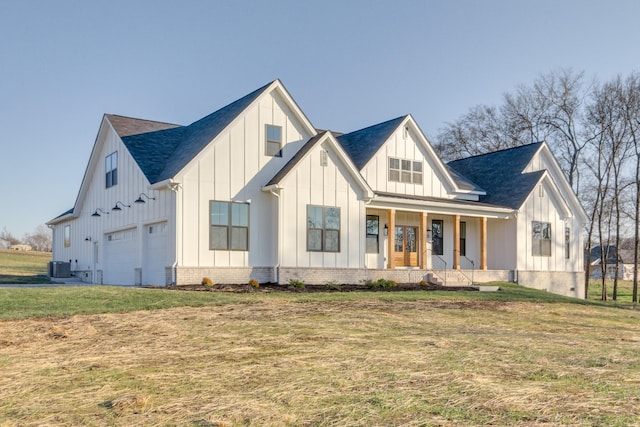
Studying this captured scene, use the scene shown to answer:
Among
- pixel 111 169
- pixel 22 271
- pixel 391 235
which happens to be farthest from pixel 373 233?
pixel 22 271

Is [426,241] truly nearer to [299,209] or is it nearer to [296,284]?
[299,209]

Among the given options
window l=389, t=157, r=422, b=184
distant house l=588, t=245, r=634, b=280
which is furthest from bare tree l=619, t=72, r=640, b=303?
distant house l=588, t=245, r=634, b=280

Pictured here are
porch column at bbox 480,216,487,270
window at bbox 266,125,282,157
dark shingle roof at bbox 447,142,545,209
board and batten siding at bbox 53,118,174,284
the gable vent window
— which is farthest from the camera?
dark shingle roof at bbox 447,142,545,209

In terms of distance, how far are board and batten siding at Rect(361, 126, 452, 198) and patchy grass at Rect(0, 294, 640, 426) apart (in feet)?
40.3

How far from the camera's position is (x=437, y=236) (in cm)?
2656

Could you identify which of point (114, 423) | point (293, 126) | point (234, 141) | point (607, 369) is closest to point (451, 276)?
point (293, 126)

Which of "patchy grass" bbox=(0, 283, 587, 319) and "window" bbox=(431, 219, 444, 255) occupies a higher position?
Answer: "window" bbox=(431, 219, 444, 255)

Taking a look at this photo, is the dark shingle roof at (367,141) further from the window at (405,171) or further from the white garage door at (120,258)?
the white garage door at (120,258)

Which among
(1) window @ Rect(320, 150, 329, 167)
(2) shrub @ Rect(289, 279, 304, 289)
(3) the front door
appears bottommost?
(2) shrub @ Rect(289, 279, 304, 289)

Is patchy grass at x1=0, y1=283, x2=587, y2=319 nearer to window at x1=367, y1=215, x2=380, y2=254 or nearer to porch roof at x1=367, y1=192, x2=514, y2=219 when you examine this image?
porch roof at x1=367, y1=192, x2=514, y2=219

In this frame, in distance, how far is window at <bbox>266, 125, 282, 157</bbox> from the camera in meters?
20.6

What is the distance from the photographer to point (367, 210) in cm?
2431

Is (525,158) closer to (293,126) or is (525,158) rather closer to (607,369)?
(293,126)

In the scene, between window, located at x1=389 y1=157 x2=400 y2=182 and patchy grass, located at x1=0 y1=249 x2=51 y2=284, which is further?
window, located at x1=389 y1=157 x2=400 y2=182
